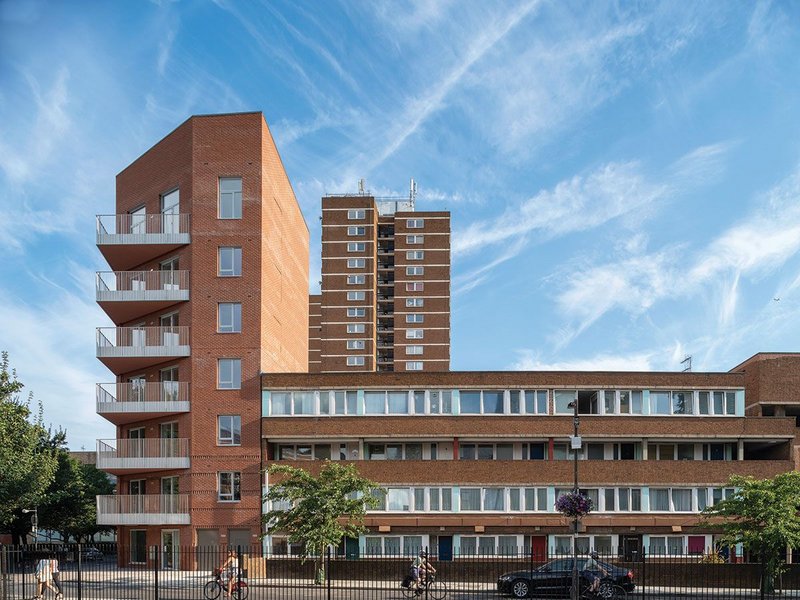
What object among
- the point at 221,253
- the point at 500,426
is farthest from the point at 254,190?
the point at 500,426

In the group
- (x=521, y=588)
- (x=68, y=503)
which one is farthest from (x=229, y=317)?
(x=68, y=503)

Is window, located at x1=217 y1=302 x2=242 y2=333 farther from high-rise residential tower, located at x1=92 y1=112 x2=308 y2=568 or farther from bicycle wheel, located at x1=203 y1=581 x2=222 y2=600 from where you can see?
bicycle wheel, located at x1=203 y1=581 x2=222 y2=600

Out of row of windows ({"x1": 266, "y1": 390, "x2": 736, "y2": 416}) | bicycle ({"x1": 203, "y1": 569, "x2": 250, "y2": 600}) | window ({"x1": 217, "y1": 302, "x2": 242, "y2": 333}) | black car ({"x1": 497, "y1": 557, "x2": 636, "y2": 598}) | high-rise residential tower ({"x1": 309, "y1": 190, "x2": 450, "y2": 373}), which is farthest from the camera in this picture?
high-rise residential tower ({"x1": 309, "y1": 190, "x2": 450, "y2": 373})

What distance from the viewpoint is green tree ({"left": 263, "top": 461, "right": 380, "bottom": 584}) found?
39.2m

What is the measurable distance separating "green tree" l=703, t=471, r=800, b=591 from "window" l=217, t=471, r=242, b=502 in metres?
23.6

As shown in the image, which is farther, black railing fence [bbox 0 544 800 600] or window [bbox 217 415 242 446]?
window [bbox 217 415 242 446]

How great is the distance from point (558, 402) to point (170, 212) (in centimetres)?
2376

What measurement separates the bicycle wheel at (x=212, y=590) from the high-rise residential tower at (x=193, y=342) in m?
14.5

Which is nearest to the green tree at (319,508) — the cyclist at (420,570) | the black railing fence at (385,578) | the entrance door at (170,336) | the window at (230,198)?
the black railing fence at (385,578)

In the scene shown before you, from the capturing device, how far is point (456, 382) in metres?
49.4

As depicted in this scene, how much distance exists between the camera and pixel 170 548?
4700 centimetres

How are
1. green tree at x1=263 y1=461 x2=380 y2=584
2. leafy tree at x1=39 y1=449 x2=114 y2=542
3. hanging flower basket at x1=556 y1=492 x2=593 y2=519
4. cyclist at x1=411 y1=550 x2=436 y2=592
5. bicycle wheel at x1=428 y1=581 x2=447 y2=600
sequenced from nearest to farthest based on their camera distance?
cyclist at x1=411 y1=550 x2=436 y2=592, bicycle wheel at x1=428 y1=581 x2=447 y2=600, hanging flower basket at x1=556 y1=492 x2=593 y2=519, green tree at x1=263 y1=461 x2=380 y2=584, leafy tree at x1=39 y1=449 x2=114 y2=542

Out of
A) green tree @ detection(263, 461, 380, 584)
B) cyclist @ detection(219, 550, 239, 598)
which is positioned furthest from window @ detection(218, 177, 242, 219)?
cyclist @ detection(219, 550, 239, 598)

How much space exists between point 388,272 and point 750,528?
81536mm
